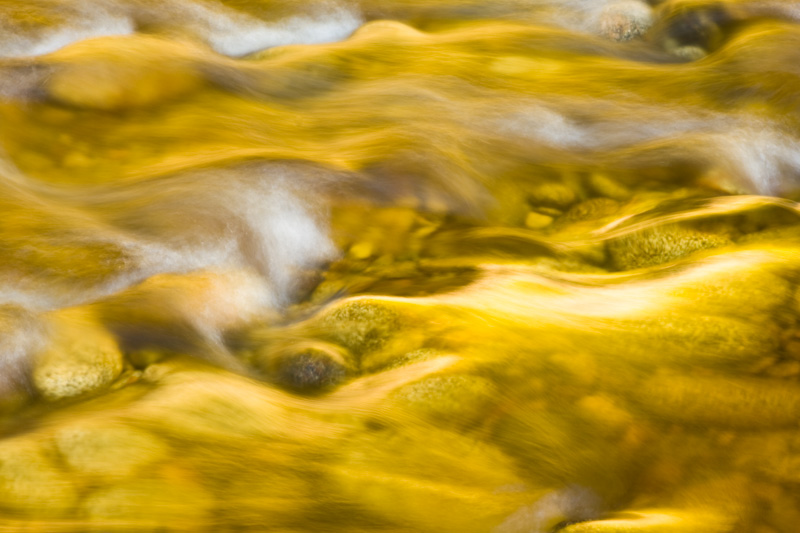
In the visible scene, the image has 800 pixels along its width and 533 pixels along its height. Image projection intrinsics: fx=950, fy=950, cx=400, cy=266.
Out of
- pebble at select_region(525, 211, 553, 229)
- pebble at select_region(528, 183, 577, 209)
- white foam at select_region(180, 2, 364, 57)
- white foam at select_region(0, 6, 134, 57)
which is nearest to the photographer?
pebble at select_region(525, 211, 553, 229)

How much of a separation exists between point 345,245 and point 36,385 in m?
1.51

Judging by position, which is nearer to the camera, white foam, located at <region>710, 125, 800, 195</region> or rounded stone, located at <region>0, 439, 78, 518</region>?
rounded stone, located at <region>0, 439, 78, 518</region>

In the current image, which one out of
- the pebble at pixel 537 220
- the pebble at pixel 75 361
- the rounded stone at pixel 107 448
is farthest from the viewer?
the pebble at pixel 537 220

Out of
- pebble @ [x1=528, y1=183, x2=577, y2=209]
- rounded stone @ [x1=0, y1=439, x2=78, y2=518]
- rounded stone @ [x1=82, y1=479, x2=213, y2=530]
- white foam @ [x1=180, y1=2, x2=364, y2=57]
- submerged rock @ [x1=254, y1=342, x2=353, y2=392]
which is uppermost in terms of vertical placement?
white foam @ [x1=180, y1=2, x2=364, y2=57]

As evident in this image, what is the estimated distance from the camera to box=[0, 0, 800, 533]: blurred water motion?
2361 mm

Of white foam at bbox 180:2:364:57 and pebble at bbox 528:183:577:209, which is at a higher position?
white foam at bbox 180:2:364:57

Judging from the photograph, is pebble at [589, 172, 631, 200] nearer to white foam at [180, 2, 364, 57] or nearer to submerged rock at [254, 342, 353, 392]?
submerged rock at [254, 342, 353, 392]

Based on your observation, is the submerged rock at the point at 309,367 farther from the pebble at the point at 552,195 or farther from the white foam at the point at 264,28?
the white foam at the point at 264,28

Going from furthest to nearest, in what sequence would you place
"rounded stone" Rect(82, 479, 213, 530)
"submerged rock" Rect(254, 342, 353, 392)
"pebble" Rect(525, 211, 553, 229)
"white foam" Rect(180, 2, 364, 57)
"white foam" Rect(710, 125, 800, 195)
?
"white foam" Rect(180, 2, 364, 57)
"white foam" Rect(710, 125, 800, 195)
"pebble" Rect(525, 211, 553, 229)
"submerged rock" Rect(254, 342, 353, 392)
"rounded stone" Rect(82, 479, 213, 530)

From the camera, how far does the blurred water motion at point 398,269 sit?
7.75 ft

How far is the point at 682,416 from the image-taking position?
8.41 feet

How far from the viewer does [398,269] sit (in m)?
3.83

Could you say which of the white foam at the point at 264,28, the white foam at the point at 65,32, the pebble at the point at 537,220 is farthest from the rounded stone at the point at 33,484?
the white foam at the point at 264,28

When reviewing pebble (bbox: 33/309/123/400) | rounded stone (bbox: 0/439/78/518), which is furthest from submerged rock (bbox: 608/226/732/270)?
rounded stone (bbox: 0/439/78/518)
